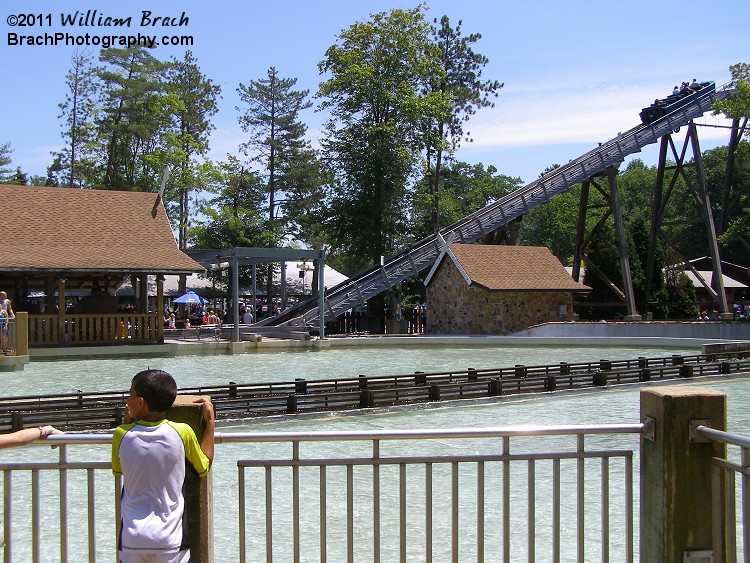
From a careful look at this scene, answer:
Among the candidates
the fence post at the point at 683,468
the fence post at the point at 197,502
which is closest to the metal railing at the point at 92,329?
the fence post at the point at 197,502

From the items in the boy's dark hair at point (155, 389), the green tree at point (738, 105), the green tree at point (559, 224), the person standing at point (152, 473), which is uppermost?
the green tree at point (738, 105)

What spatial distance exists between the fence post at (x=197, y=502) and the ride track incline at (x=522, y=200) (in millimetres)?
35032

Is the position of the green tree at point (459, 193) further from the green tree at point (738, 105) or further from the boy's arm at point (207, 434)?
the boy's arm at point (207, 434)

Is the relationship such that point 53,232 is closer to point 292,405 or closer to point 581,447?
point 292,405

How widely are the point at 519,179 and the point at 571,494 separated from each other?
279 feet

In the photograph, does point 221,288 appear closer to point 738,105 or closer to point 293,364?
point 293,364

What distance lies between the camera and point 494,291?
3819 cm

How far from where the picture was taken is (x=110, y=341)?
94.3ft

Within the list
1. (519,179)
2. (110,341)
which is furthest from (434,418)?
(519,179)

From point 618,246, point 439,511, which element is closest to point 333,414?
point 439,511

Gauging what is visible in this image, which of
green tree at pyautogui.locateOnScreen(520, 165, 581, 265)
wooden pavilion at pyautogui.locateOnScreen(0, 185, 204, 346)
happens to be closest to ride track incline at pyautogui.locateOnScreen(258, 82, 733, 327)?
wooden pavilion at pyautogui.locateOnScreen(0, 185, 204, 346)

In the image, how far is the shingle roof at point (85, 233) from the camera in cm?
2788

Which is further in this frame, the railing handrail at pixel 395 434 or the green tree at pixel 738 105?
the green tree at pixel 738 105

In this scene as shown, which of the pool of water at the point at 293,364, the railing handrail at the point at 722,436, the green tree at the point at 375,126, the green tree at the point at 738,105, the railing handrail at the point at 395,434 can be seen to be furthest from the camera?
the green tree at the point at 375,126
